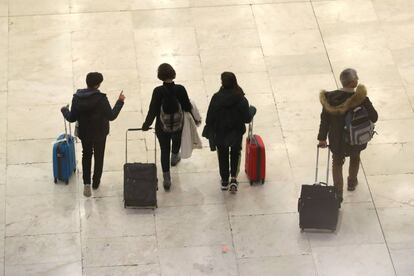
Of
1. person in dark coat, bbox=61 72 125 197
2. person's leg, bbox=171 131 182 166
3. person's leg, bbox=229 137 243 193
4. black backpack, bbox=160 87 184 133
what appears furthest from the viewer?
person's leg, bbox=171 131 182 166

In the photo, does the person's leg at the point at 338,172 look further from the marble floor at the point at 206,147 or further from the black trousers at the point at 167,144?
the black trousers at the point at 167,144

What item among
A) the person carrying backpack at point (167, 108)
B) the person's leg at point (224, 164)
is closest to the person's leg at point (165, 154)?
the person carrying backpack at point (167, 108)

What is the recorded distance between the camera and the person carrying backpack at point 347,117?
1091 cm

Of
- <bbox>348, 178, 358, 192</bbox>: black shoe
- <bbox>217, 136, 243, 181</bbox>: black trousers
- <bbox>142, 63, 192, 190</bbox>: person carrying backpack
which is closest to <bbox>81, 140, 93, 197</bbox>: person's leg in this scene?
<bbox>142, 63, 192, 190</bbox>: person carrying backpack

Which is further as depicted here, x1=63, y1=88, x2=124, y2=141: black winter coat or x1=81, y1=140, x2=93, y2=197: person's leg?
x1=81, y1=140, x2=93, y2=197: person's leg

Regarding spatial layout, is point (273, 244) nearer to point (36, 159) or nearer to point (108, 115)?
point (108, 115)

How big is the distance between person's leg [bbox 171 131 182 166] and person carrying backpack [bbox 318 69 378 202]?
5.66 feet

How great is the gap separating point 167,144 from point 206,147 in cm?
113

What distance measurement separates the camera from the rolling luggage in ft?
38.8

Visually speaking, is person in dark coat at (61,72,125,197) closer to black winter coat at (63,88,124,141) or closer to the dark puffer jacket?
black winter coat at (63,88,124,141)

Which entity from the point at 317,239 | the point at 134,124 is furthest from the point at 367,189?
the point at 134,124

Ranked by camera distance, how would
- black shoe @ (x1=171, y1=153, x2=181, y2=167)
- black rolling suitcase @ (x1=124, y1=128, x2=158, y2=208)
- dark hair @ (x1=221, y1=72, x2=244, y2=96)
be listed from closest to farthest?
1. dark hair @ (x1=221, y1=72, x2=244, y2=96)
2. black rolling suitcase @ (x1=124, y1=128, x2=158, y2=208)
3. black shoe @ (x1=171, y1=153, x2=181, y2=167)

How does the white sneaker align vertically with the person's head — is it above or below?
below

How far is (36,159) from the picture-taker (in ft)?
41.3
